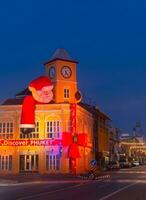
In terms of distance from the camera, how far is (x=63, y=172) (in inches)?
2670

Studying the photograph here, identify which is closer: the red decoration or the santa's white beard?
the red decoration

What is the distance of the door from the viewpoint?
6962 centimetres

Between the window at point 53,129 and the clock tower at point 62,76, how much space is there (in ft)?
21.3

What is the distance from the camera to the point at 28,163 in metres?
69.8

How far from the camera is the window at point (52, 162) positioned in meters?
68.4

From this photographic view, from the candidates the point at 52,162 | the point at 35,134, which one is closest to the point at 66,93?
the point at 35,134

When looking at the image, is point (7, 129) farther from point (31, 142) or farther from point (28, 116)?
point (28, 116)

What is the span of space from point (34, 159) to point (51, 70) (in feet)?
48.4

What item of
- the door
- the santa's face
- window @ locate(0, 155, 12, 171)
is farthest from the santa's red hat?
window @ locate(0, 155, 12, 171)

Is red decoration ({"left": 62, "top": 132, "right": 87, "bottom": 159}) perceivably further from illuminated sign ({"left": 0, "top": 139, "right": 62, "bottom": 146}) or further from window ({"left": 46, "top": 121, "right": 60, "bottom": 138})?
window ({"left": 46, "top": 121, "right": 60, "bottom": 138})

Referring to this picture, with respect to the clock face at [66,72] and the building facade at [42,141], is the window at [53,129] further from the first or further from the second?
the clock face at [66,72]

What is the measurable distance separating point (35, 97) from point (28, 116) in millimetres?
3747

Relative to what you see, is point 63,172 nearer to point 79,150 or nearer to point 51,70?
point 79,150

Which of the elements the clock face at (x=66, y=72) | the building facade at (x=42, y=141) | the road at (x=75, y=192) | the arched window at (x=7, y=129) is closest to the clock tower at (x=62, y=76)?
the clock face at (x=66, y=72)
